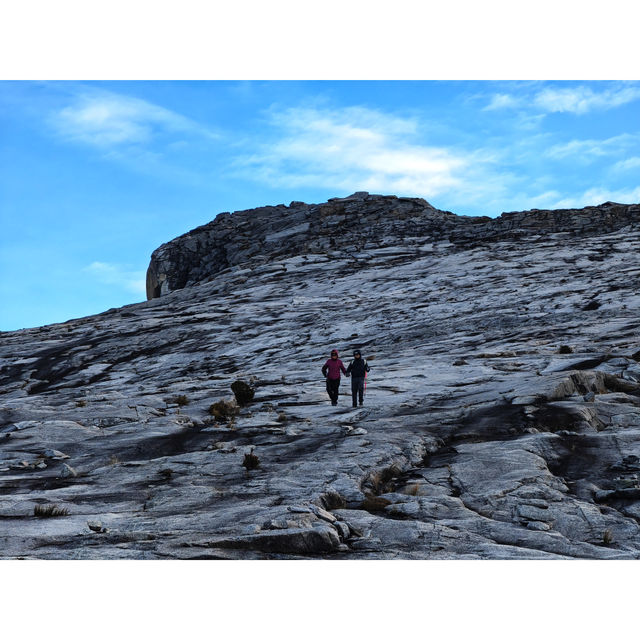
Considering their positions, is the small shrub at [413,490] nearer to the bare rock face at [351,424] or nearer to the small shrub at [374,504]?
the bare rock face at [351,424]

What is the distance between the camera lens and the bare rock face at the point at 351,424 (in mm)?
12117

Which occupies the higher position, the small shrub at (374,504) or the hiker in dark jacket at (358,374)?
the hiker in dark jacket at (358,374)

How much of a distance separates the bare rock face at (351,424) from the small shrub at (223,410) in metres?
0.09

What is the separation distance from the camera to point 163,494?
14969mm

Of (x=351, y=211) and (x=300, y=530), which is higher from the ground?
(x=351, y=211)

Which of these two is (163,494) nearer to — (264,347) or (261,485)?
(261,485)

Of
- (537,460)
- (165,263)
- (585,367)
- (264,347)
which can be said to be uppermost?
(165,263)

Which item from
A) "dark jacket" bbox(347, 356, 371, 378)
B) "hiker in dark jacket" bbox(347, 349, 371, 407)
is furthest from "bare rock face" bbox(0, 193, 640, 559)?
"dark jacket" bbox(347, 356, 371, 378)

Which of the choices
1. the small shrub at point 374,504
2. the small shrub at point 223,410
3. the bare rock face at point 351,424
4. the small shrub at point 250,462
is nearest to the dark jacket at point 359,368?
the bare rock face at point 351,424

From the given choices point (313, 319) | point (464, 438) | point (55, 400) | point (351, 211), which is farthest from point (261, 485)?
point (351, 211)

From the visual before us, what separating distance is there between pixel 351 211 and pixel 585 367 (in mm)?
54790

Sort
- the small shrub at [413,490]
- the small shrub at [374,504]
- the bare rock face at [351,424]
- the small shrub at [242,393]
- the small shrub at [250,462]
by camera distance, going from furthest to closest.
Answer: the small shrub at [242,393] → the small shrub at [250,462] → the small shrub at [413,490] → the small shrub at [374,504] → the bare rock face at [351,424]

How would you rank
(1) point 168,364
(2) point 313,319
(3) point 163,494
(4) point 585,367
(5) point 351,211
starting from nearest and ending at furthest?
(3) point 163,494 < (4) point 585,367 < (1) point 168,364 < (2) point 313,319 < (5) point 351,211

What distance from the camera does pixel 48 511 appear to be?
13562 mm
